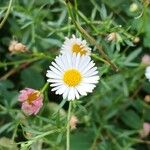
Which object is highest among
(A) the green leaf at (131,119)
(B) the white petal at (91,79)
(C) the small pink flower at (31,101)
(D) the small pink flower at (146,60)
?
(D) the small pink flower at (146,60)

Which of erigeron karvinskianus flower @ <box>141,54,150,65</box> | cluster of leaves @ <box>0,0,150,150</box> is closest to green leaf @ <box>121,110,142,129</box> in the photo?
cluster of leaves @ <box>0,0,150,150</box>

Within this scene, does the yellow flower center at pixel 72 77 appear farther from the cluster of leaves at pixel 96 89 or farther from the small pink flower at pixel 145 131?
the small pink flower at pixel 145 131

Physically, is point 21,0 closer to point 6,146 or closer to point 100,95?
point 100,95

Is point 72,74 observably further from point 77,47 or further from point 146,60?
point 146,60

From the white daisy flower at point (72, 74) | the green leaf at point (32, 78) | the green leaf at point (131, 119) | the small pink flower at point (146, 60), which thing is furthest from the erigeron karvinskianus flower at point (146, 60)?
the white daisy flower at point (72, 74)

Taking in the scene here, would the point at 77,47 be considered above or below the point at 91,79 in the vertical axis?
A: above

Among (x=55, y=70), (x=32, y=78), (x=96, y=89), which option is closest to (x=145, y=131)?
(x=96, y=89)

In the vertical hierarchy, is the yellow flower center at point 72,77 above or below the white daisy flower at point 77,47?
below

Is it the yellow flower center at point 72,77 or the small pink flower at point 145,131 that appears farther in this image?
the small pink flower at point 145,131
